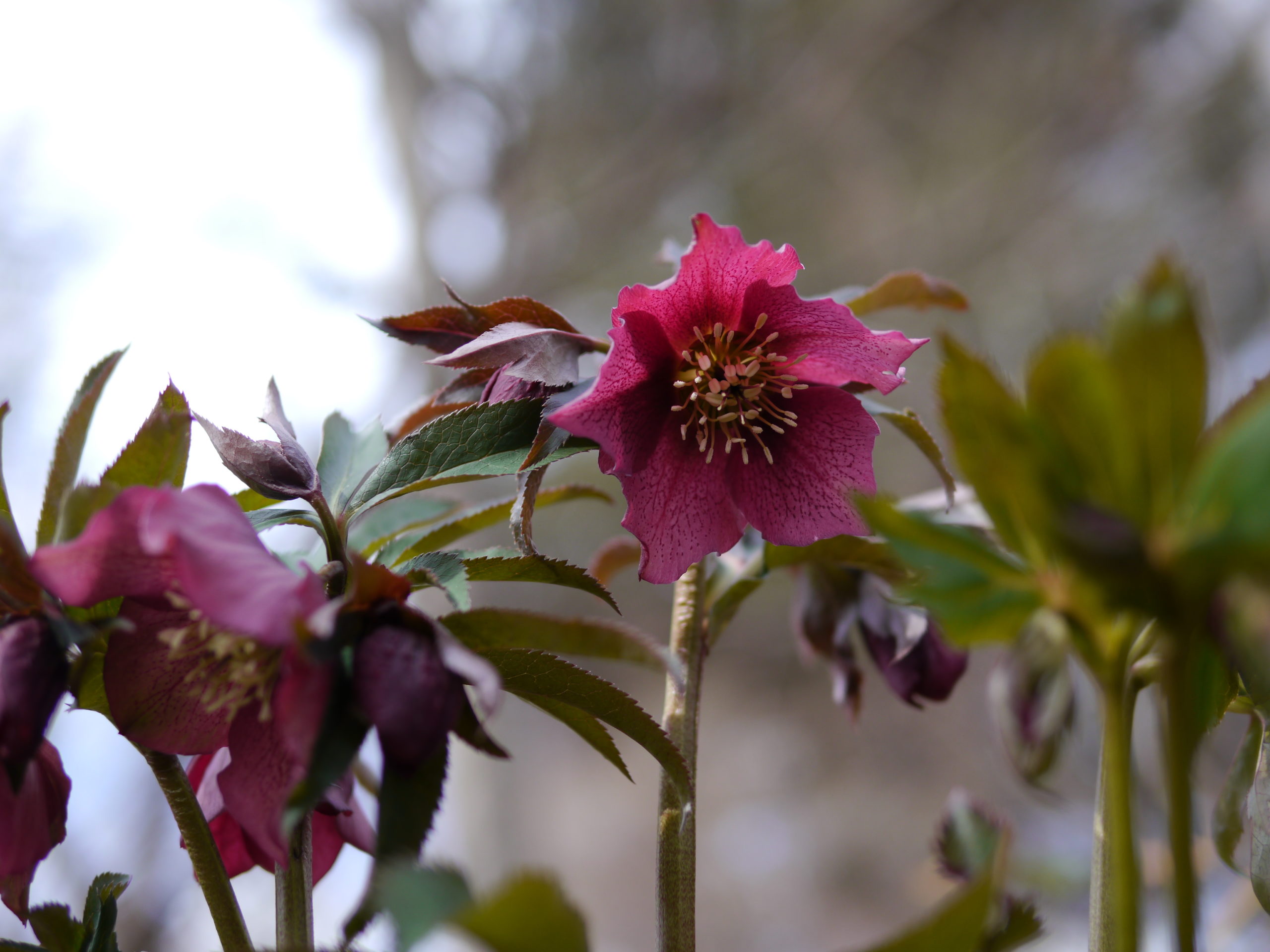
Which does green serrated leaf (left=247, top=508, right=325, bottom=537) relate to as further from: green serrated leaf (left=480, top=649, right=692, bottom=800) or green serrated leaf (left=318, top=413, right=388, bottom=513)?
green serrated leaf (left=480, top=649, right=692, bottom=800)

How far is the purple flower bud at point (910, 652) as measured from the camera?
1.68 ft

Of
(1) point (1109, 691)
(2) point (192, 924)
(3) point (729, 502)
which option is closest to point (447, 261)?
(2) point (192, 924)

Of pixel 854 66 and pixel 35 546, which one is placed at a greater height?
pixel 854 66

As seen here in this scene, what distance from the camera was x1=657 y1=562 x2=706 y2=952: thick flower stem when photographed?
391mm

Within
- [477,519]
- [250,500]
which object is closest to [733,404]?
[477,519]

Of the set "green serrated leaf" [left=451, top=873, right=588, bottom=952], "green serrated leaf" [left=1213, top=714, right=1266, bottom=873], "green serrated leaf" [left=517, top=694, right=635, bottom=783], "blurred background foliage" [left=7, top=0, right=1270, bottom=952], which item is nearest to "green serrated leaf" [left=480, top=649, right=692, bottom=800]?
"green serrated leaf" [left=517, top=694, right=635, bottom=783]

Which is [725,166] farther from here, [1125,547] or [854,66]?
[1125,547]

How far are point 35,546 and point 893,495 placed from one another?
0.38 meters

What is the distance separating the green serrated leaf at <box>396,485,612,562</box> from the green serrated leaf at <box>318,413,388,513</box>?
0.04 meters

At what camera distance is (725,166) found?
172 inches

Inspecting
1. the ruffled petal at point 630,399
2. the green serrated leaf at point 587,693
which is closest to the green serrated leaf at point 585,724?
the green serrated leaf at point 587,693

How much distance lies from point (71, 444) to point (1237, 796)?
54 cm

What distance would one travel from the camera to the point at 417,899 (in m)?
0.22

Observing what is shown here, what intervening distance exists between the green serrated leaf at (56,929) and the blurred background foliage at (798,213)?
2.61 m
